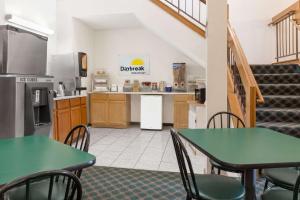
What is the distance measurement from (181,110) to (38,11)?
3.87m

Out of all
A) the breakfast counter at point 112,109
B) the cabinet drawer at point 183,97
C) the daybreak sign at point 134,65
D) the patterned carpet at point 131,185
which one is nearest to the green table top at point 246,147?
the patterned carpet at point 131,185

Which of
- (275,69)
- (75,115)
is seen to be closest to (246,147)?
(275,69)

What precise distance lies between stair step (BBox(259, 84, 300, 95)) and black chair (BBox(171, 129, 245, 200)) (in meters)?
2.75

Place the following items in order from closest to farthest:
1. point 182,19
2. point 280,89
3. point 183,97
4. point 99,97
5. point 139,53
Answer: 1. point 280,89
2. point 182,19
3. point 183,97
4. point 99,97
5. point 139,53

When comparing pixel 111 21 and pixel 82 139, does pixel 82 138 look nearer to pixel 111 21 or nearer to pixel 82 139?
pixel 82 139

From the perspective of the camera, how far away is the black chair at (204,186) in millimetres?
1527

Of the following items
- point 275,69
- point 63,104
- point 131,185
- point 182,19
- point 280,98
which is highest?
point 182,19

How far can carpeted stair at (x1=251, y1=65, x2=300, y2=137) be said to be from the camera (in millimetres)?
3250

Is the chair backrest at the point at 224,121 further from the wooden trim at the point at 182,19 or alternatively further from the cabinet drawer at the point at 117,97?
the cabinet drawer at the point at 117,97

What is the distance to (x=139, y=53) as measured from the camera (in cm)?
658

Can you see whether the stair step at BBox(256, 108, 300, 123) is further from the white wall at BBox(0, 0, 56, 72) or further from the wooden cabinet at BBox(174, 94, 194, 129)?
the white wall at BBox(0, 0, 56, 72)

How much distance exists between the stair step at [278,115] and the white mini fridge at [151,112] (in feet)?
9.05

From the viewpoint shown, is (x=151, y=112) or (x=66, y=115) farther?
(x=151, y=112)

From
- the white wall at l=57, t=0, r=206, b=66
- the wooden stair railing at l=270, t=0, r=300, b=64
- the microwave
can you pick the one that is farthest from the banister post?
the microwave
